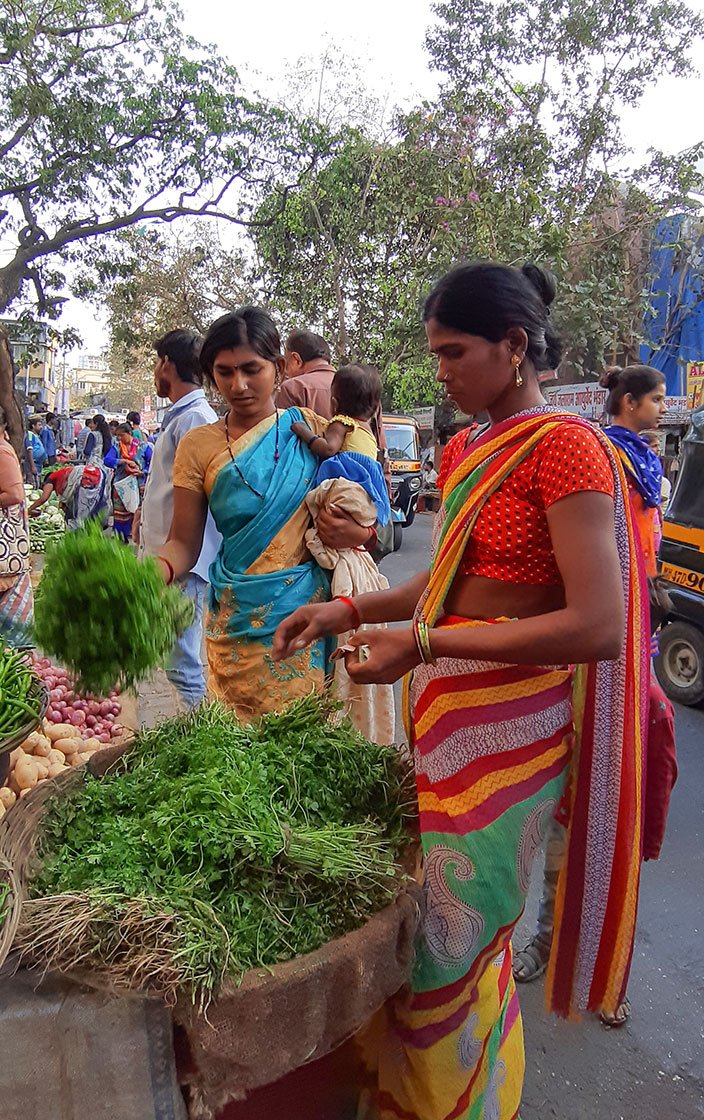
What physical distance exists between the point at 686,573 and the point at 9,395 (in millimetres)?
4444

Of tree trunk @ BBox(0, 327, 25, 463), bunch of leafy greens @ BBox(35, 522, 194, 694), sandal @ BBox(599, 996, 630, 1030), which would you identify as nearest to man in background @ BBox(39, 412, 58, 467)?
tree trunk @ BBox(0, 327, 25, 463)

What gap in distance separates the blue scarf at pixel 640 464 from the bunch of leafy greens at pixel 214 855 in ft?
5.29

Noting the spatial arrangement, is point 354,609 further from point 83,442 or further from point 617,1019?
point 83,442

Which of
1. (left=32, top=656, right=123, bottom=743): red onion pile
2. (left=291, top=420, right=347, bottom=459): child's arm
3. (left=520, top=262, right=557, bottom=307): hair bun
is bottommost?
(left=32, top=656, right=123, bottom=743): red onion pile

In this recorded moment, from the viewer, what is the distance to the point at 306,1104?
5.90 ft

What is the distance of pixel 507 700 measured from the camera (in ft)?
5.23

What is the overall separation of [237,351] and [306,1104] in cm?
206

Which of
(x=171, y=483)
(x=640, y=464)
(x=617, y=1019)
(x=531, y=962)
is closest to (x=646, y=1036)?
(x=617, y=1019)

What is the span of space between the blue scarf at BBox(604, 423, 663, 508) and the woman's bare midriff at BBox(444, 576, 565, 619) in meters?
1.44

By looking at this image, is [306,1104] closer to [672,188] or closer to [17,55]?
[672,188]

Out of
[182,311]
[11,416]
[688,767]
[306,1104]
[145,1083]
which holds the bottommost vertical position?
[688,767]

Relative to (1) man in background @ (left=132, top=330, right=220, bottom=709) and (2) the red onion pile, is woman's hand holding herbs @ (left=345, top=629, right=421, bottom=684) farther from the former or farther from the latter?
(2) the red onion pile

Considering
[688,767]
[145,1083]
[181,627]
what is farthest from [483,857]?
[688,767]

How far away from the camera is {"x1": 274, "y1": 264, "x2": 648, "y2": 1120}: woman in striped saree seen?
58.9 inches
